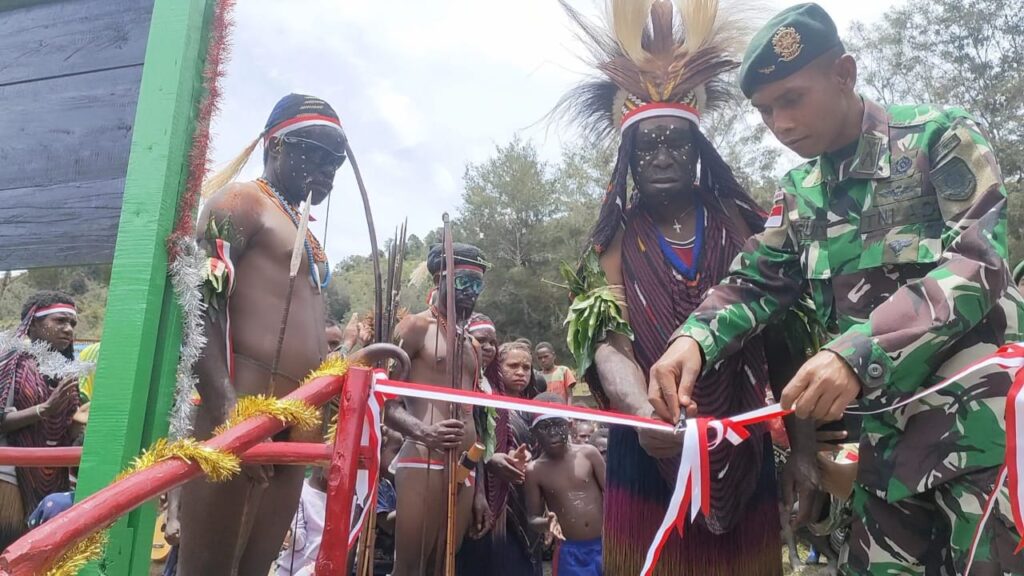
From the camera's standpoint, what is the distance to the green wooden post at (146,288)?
6.45 feet

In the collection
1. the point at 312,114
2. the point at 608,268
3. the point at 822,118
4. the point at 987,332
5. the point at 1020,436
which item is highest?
the point at 312,114

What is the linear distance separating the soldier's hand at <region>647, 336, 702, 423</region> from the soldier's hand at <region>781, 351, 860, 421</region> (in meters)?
0.32

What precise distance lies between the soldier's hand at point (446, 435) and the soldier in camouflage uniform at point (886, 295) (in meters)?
2.05

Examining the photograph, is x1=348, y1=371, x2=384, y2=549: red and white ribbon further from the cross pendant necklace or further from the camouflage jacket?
the cross pendant necklace

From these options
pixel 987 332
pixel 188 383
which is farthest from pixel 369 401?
pixel 987 332

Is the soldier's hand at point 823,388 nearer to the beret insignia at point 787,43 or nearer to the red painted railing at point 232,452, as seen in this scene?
the beret insignia at point 787,43

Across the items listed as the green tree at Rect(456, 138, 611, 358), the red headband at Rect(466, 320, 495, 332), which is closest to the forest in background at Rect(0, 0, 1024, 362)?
the green tree at Rect(456, 138, 611, 358)

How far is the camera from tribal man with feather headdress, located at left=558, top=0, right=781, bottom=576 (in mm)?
2418

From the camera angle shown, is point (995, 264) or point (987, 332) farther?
point (987, 332)

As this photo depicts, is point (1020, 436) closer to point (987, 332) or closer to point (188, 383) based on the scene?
point (987, 332)

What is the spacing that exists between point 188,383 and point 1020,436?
7.14ft

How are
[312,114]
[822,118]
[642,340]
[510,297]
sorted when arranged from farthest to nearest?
[510,297] → [312,114] → [642,340] → [822,118]

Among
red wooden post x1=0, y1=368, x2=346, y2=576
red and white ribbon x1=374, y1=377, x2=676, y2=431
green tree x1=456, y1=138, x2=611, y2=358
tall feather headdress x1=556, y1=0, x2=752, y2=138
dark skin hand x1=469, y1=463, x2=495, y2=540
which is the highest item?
green tree x1=456, y1=138, x2=611, y2=358

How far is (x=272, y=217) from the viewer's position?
2805 millimetres
